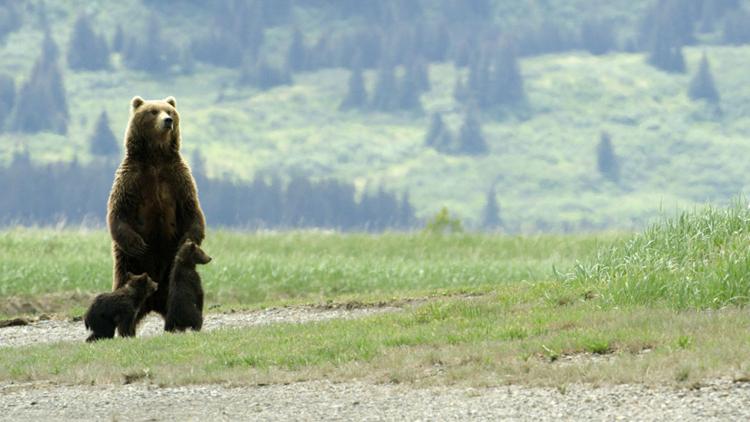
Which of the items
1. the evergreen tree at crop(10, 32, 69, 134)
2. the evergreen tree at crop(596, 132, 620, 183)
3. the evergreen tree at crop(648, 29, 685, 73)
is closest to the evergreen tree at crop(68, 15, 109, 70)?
the evergreen tree at crop(10, 32, 69, 134)

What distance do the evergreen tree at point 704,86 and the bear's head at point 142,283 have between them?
136 m

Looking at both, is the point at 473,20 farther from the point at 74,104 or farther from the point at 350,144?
the point at 74,104

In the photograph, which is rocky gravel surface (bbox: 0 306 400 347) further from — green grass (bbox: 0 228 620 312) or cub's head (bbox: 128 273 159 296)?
cub's head (bbox: 128 273 159 296)

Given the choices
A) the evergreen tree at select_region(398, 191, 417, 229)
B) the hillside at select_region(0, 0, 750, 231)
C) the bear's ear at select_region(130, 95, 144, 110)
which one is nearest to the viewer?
the bear's ear at select_region(130, 95, 144, 110)

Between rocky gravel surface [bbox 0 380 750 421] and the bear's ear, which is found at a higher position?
the bear's ear

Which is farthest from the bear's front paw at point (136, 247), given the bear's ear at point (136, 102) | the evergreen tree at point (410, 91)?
the evergreen tree at point (410, 91)

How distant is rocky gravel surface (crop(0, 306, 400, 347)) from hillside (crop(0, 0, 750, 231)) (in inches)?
3623

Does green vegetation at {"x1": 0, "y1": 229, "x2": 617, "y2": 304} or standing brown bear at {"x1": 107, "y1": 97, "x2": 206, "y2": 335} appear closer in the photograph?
standing brown bear at {"x1": 107, "y1": 97, "x2": 206, "y2": 335}

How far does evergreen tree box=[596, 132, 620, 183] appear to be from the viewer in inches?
5241

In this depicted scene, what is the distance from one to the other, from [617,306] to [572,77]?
472ft

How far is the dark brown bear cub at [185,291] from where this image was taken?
14203 millimetres

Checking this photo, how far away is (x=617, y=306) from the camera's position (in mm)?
14195

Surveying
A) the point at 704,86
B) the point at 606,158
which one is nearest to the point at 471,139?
the point at 606,158

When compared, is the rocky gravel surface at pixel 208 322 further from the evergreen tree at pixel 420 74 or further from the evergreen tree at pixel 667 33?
the evergreen tree at pixel 667 33
